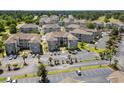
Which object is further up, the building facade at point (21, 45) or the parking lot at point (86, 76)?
the building facade at point (21, 45)

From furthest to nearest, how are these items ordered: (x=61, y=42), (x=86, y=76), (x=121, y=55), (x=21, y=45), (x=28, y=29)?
(x=28, y=29), (x=61, y=42), (x=21, y=45), (x=121, y=55), (x=86, y=76)

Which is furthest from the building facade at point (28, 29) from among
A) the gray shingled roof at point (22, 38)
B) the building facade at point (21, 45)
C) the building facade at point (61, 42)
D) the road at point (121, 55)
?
the road at point (121, 55)

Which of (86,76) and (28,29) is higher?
(28,29)

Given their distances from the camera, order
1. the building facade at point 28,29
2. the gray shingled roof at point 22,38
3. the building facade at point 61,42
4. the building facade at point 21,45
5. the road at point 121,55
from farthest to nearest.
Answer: the building facade at point 28,29 → the building facade at point 61,42 → the gray shingled roof at point 22,38 → the building facade at point 21,45 → the road at point 121,55

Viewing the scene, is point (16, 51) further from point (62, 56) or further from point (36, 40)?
point (62, 56)

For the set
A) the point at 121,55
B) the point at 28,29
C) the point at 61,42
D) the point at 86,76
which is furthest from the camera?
the point at 28,29

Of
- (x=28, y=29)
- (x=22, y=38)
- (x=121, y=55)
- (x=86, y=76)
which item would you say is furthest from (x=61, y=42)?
(x=86, y=76)

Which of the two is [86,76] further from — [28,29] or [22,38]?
[28,29]

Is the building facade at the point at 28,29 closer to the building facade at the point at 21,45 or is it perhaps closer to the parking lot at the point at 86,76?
the building facade at the point at 21,45

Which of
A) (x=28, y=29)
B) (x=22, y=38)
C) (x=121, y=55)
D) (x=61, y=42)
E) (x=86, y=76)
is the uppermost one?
(x=28, y=29)

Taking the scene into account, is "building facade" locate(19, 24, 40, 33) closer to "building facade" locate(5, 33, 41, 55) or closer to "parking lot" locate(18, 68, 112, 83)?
"building facade" locate(5, 33, 41, 55)

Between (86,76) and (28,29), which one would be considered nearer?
(86,76)

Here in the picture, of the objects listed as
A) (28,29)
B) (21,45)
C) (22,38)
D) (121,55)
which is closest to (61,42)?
(22,38)
